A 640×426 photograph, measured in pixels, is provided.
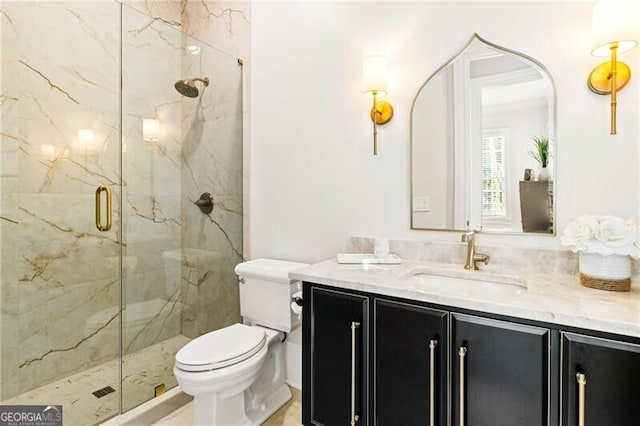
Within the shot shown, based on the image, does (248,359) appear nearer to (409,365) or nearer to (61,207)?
(409,365)

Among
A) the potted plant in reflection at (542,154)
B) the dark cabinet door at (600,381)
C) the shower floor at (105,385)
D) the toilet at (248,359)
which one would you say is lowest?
the shower floor at (105,385)

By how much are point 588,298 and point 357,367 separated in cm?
82

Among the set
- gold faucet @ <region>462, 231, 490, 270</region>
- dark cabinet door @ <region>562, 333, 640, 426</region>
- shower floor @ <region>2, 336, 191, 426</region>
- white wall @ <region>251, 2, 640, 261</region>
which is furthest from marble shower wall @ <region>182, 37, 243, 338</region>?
dark cabinet door @ <region>562, 333, 640, 426</region>

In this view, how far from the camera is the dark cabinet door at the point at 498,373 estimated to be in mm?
999

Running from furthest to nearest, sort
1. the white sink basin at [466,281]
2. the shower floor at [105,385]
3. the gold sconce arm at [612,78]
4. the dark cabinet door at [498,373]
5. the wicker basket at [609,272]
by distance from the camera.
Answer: the shower floor at [105,385], the white sink basin at [466,281], the gold sconce arm at [612,78], the wicker basket at [609,272], the dark cabinet door at [498,373]

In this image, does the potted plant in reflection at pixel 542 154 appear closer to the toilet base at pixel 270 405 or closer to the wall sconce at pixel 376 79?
the wall sconce at pixel 376 79

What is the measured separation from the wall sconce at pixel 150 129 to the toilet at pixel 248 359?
3.53 feet

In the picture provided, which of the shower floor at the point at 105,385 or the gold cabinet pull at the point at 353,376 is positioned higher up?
the gold cabinet pull at the point at 353,376

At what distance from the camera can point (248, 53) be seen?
2.32 meters

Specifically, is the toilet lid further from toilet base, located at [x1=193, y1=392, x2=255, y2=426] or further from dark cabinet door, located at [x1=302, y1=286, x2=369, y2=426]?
dark cabinet door, located at [x1=302, y1=286, x2=369, y2=426]

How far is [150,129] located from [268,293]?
1340 mm

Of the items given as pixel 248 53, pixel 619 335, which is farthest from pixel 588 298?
pixel 248 53

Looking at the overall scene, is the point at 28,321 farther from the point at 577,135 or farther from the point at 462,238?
the point at 577,135
